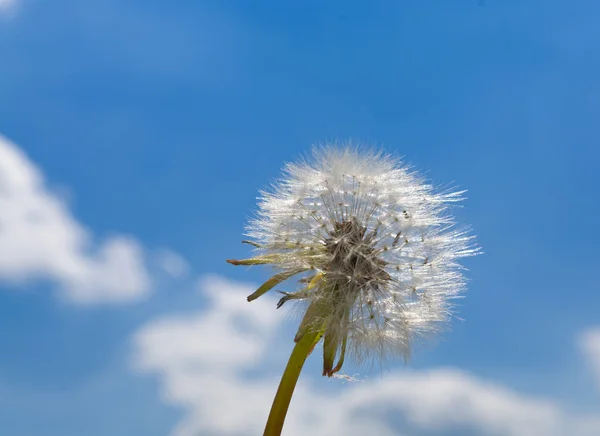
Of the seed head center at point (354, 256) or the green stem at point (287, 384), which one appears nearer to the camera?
the green stem at point (287, 384)

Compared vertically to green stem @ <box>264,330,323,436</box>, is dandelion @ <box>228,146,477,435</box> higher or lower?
higher

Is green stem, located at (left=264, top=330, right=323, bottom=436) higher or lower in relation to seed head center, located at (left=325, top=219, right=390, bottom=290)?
lower

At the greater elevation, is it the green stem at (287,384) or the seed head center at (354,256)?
the seed head center at (354,256)

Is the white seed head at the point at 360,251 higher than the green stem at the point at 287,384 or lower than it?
higher

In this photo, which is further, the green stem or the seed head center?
the seed head center

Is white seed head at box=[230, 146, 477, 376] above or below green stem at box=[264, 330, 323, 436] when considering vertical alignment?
above
